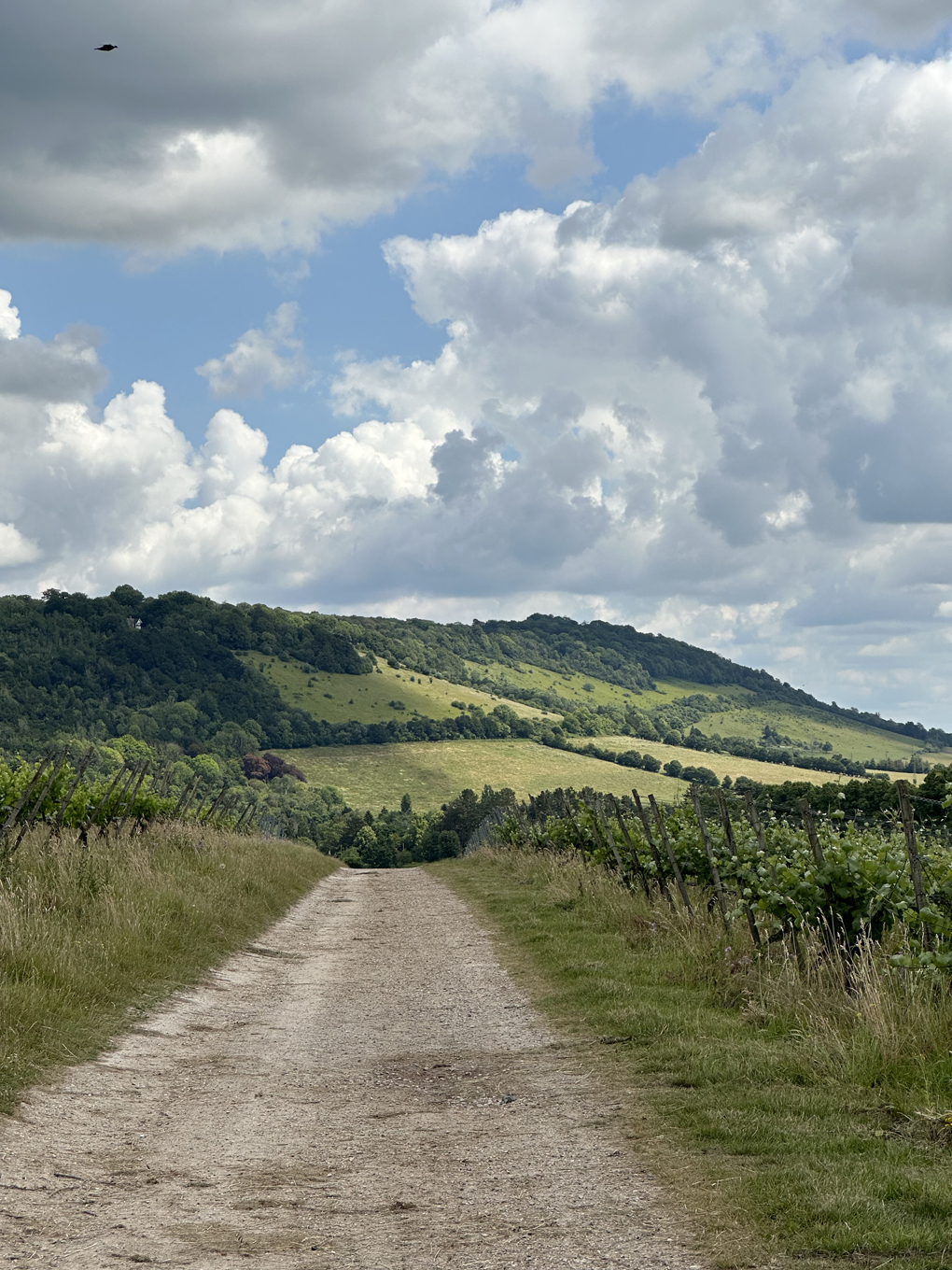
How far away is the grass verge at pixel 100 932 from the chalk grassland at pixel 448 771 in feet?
384

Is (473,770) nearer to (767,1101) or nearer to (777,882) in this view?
(777,882)

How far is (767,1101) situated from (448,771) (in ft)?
502

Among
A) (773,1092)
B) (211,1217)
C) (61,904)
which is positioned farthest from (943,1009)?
(61,904)

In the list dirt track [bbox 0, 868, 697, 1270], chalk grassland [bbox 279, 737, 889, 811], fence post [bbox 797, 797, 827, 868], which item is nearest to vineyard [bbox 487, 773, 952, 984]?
fence post [bbox 797, 797, 827, 868]

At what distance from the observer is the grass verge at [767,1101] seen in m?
5.07

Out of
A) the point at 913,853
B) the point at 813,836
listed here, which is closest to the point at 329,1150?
the point at 913,853

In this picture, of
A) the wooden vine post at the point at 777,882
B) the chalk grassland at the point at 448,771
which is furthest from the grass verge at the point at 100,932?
the chalk grassland at the point at 448,771

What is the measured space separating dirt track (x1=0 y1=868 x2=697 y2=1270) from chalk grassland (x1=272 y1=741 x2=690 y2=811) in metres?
125

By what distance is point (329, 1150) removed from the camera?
6.60 meters

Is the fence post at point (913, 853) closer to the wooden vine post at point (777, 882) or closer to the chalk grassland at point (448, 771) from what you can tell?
the wooden vine post at point (777, 882)

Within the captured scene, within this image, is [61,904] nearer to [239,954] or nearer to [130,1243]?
[239,954]

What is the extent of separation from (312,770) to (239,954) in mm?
144209

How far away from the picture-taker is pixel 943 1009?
308 inches

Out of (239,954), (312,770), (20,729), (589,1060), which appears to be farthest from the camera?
(312,770)
